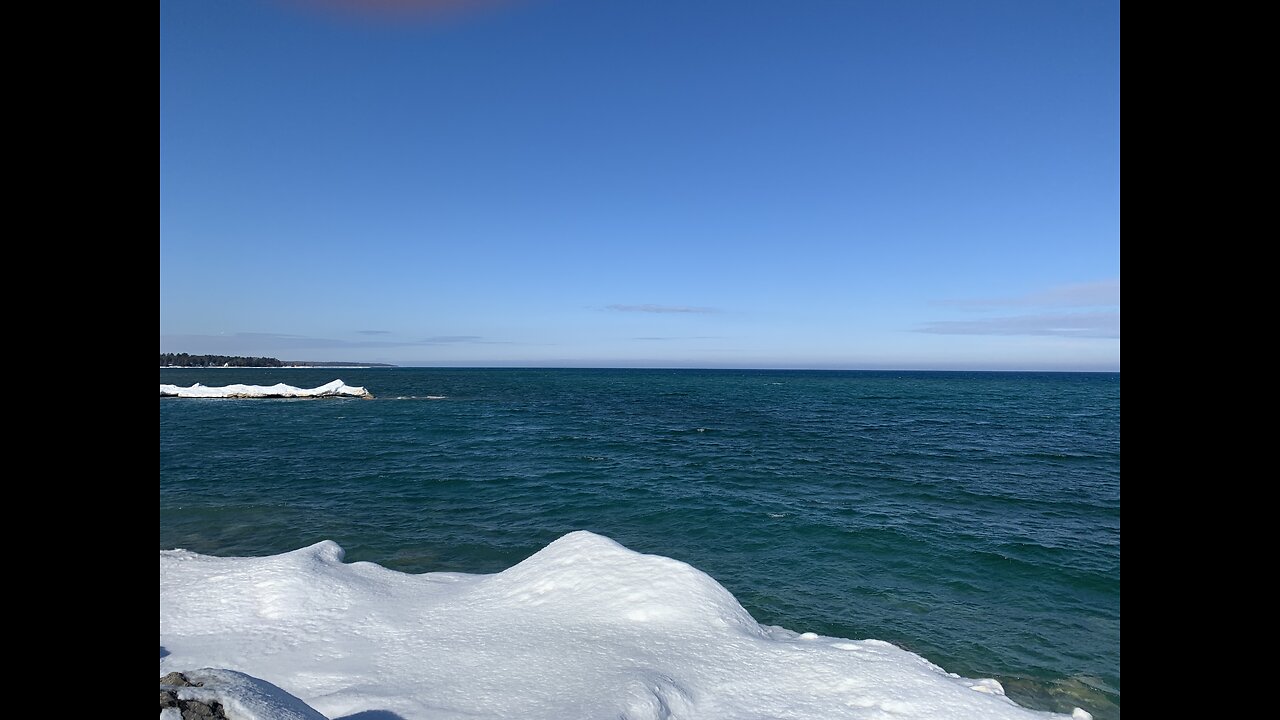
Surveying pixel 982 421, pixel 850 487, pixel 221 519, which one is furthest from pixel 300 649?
pixel 982 421

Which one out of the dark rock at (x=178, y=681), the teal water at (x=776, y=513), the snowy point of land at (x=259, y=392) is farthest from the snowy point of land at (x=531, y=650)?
the snowy point of land at (x=259, y=392)

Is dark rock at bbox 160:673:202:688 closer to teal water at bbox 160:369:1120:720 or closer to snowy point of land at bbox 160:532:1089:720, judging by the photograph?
snowy point of land at bbox 160:532:1089:720

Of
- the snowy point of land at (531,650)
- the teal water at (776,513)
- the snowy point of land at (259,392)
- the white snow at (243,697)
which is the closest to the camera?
the white snow at (243,697)

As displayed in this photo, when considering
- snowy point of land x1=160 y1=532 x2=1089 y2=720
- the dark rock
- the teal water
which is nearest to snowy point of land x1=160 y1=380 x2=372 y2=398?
the teal water

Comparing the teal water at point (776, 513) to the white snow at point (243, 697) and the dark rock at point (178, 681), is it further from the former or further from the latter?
the dark rock at point (178, 681)

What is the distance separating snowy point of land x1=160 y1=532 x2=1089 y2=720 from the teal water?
2972 mm

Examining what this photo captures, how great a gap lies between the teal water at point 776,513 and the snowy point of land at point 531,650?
297 centimetres

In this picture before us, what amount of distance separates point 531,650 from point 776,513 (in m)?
11.6

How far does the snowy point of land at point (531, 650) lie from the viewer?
6008 millimetres

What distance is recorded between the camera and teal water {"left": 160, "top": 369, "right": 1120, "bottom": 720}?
10391 mm
